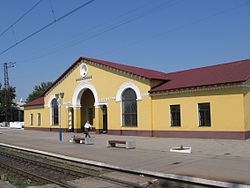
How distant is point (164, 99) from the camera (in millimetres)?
26797

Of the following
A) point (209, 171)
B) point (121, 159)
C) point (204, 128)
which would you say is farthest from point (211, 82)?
point (209, 171)

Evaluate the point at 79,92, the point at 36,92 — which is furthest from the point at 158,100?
the point at 36,92

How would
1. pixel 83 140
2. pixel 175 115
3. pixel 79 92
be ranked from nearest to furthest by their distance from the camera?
pixel 83 140, pixel 175 115, pixel 79 92

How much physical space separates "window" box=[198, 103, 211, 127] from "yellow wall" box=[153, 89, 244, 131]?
9.9 inches

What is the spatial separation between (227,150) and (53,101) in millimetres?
27513

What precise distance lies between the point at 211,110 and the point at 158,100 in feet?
16.5

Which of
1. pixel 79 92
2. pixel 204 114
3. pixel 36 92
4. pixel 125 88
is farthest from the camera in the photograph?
pixel 36 92

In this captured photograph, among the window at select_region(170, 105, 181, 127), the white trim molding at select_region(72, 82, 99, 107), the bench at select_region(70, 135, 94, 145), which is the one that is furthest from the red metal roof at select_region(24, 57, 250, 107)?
the bench at select_region(70, 135, 94, 145)

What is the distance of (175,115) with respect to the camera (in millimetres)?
26234

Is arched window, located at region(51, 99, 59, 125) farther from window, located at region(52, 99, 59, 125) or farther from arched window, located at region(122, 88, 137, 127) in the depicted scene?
arched window, located at region(122, 88, 137, 127)

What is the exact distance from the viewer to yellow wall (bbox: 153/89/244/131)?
22.2 m

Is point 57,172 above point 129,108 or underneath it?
underneath

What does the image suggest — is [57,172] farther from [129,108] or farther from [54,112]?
[54,112]

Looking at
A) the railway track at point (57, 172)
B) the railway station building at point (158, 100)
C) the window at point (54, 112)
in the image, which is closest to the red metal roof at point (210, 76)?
the railway station building at point (158, 100)
